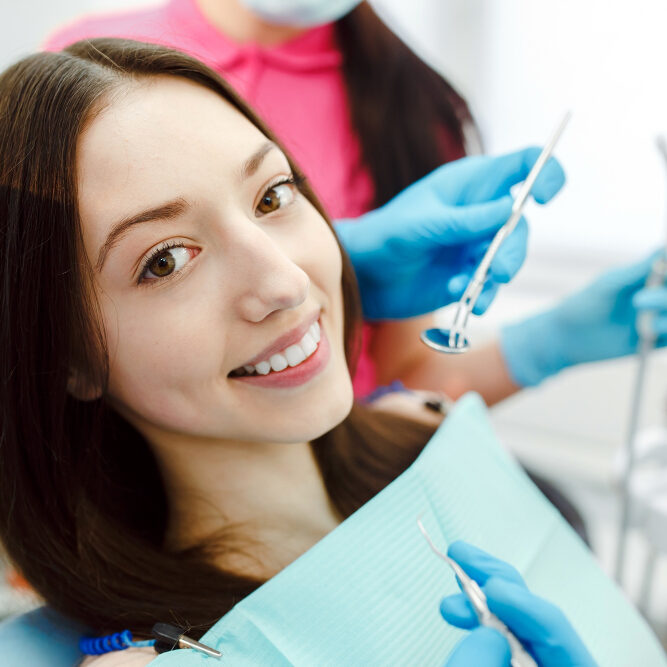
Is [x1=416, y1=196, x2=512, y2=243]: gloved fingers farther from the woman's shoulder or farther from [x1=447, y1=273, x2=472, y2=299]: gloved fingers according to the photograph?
the woman's shoulder

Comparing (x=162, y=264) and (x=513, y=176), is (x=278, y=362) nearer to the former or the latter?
(x=162, y=264)

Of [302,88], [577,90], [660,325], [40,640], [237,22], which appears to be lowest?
[40,640]

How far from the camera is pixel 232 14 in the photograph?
4.28 feet

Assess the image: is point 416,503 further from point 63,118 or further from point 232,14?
point 232,14

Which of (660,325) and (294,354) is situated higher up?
(294,354)

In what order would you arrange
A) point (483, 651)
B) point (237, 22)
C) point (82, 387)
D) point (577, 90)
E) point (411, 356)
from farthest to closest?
point (577, 90)
point (411, 356)
point (237, 22)
point (82, 387)
point (483, 651)

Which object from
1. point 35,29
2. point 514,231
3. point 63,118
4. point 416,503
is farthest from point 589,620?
point 35,29

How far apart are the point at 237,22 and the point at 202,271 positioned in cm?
78

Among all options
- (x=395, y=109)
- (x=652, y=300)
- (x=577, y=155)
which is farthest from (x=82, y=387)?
(x=577, y=155)

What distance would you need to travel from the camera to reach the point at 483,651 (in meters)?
0.54

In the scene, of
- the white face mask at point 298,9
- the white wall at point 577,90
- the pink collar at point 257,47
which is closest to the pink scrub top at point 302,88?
the pink collar at point 257,47

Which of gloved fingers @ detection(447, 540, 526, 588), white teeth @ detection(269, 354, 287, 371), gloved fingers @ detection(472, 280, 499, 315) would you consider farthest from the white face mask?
gloved fingers @ detection(447, 540, 526, 588)

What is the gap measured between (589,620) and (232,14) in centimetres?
112

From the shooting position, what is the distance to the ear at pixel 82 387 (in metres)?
0.77
